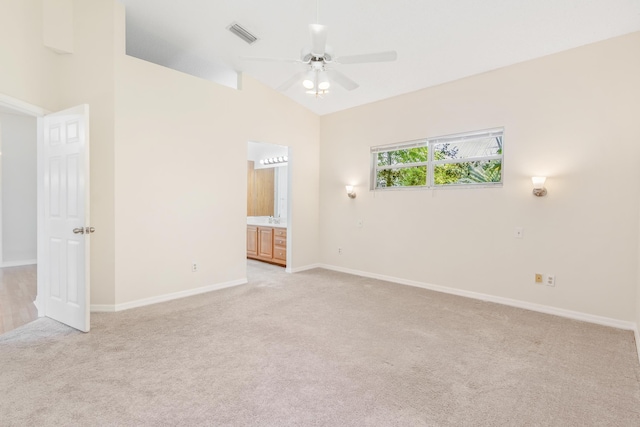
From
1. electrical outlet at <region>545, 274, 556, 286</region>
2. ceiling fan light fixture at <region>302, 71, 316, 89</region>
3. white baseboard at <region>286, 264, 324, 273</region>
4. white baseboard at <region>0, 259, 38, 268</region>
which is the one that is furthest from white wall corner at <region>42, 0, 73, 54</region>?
electrical outlet at <region>545, 274, 556, 286</region>

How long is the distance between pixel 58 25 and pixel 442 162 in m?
4.84

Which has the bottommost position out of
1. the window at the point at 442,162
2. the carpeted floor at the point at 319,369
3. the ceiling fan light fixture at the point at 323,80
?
the carpeted floor at the point at 319,369

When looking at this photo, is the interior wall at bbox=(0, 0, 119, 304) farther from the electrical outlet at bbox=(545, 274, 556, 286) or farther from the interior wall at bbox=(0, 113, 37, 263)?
the electrical outlet at bbox=(545, 274, 556, 286)

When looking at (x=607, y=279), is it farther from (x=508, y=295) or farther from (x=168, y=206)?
(x=168, y=206)

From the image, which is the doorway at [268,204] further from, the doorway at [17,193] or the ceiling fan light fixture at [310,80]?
the doorway at [17,193]

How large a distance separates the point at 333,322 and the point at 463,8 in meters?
3.32

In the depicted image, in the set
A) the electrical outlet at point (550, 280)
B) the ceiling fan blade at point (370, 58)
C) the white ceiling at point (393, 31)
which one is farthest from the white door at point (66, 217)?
the electrical outlet at point (550, 280)

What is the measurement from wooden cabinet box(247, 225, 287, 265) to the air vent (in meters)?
3.27

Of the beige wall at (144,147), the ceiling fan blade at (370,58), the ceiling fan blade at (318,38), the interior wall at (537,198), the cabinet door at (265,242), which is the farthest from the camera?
the cabinet door at (265,242)

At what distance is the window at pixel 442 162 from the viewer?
4.13 metres

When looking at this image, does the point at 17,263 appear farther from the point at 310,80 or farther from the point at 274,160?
the point at 310,80

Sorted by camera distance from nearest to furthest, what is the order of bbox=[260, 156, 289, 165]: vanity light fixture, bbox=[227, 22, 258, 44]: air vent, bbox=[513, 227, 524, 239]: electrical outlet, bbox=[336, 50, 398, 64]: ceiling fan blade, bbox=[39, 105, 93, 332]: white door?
bbox=[336, 50, 398, 64]: ceiling fan blade < bbox=[39, 105, 93, 332]: white door < bbox=[227, 22, 258, 44]: air vent < bbox=[513, 227, 524, 239]: electrical outlet < bbox=[260, 156, 289, 165]: vanity light fixture

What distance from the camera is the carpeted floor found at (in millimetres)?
1885

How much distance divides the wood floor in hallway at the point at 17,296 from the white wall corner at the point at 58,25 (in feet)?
9.36
